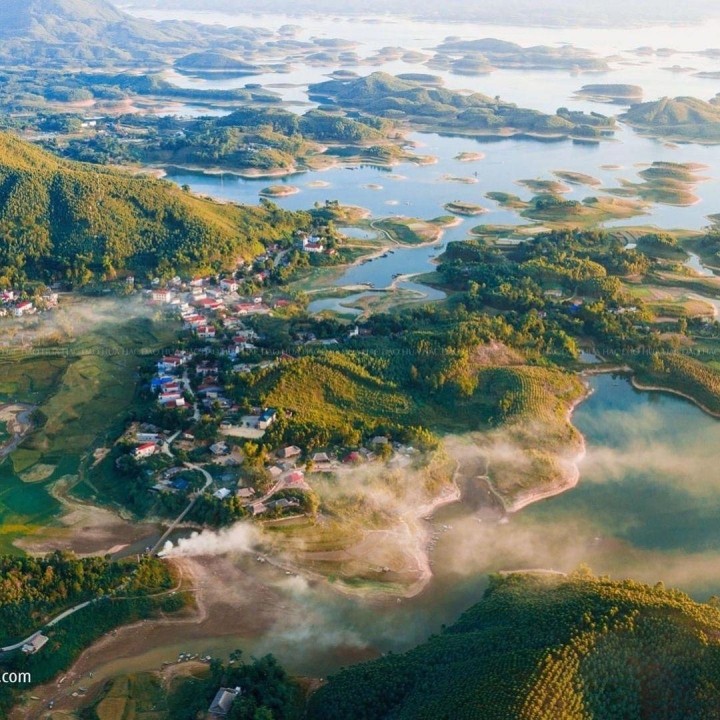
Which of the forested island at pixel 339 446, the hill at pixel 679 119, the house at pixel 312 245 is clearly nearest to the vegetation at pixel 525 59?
the hill at pixel 679 119

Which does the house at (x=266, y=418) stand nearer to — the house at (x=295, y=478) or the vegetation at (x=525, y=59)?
the house at (x=295, y=478)

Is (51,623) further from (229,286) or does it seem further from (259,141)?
(259,141)

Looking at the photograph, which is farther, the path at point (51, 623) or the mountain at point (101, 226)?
the mountain at point (101, 226)

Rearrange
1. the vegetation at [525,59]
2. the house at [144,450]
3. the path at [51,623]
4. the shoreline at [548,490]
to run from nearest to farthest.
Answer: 1. the path at [51,623]
2. the shoreline at [548,490]
3. the house at [144,450]
4. the vegetation at [525,59]

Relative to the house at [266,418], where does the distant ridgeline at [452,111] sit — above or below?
above

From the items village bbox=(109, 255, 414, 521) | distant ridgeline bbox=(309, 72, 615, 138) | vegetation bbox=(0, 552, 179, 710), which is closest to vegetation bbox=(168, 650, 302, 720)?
vegetation bbox=(0, 552, 179, 710)

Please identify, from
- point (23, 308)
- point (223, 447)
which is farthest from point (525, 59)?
point (223, 447)
